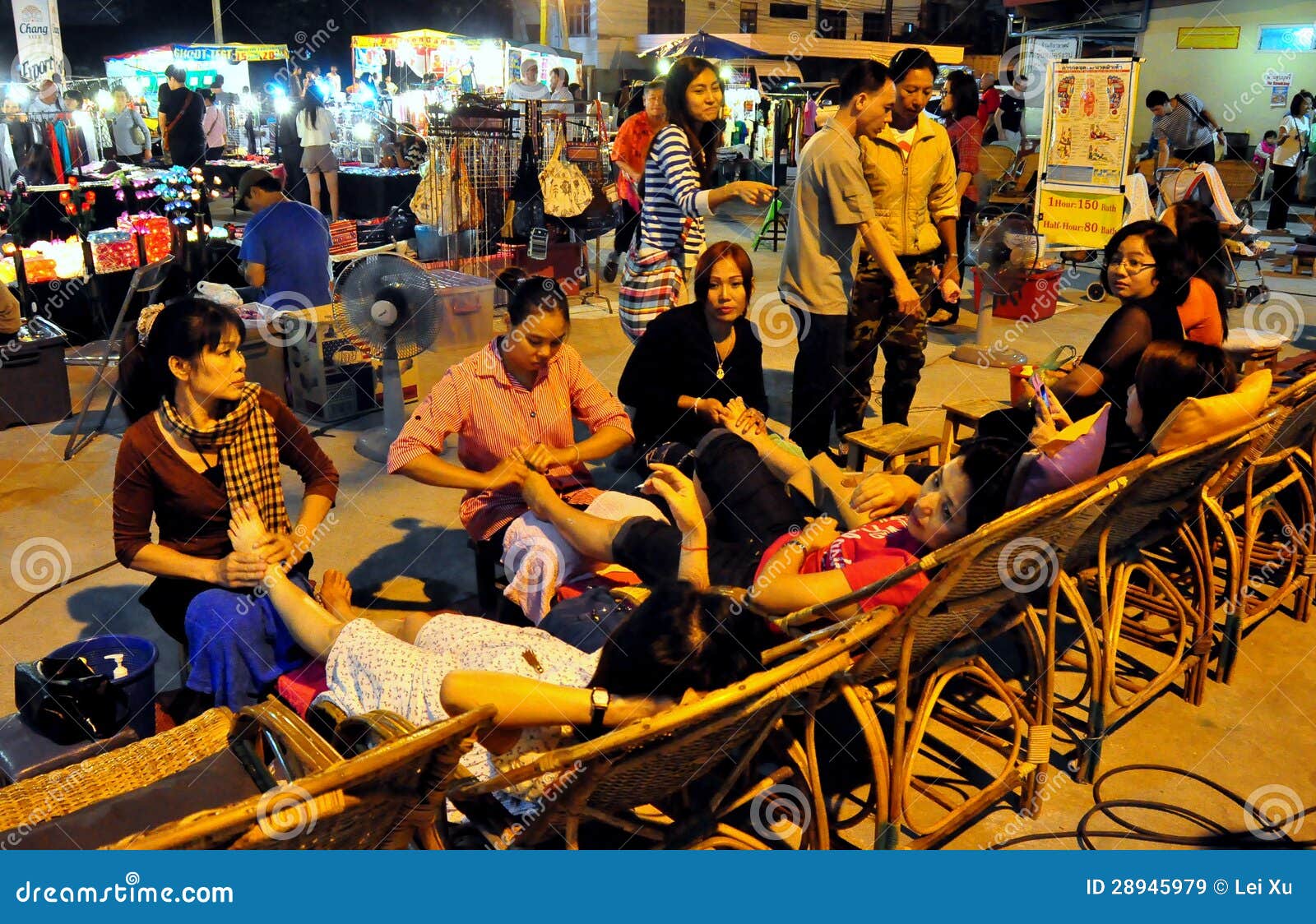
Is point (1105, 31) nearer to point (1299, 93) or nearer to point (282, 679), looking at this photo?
point (1299, 93)

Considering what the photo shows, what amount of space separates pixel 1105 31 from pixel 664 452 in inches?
690

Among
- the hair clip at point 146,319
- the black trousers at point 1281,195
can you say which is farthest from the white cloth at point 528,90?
the hair clip at point 146,319

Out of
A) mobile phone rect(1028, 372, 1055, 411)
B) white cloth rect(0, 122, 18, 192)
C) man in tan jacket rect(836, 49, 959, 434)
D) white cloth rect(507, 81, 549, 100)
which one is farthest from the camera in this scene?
white cloth rect(507, 81, 549, 100)

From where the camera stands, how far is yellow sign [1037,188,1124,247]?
8906 millimetres

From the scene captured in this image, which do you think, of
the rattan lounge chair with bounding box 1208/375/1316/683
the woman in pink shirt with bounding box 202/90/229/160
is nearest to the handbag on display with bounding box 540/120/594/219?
the rattan lounge chair with bounding box 1208/375/1316/683

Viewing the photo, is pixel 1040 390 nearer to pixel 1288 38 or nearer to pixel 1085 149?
pixel 1085 149

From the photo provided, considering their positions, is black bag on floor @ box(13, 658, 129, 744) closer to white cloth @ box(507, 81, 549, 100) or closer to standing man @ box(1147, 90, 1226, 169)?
standing man @ box(1147, 90, 1226, 169)

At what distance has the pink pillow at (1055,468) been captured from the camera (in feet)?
9.32

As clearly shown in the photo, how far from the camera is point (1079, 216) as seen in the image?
30.1ft

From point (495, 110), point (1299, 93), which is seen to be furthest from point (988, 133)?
point (495, 110)

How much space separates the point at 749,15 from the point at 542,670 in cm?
3229

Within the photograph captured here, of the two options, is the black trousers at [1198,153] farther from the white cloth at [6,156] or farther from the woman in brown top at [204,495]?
the white cloth at [6,156]

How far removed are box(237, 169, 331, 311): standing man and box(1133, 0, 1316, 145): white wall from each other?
14359 mm

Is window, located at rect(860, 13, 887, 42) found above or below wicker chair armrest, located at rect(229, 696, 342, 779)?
above
